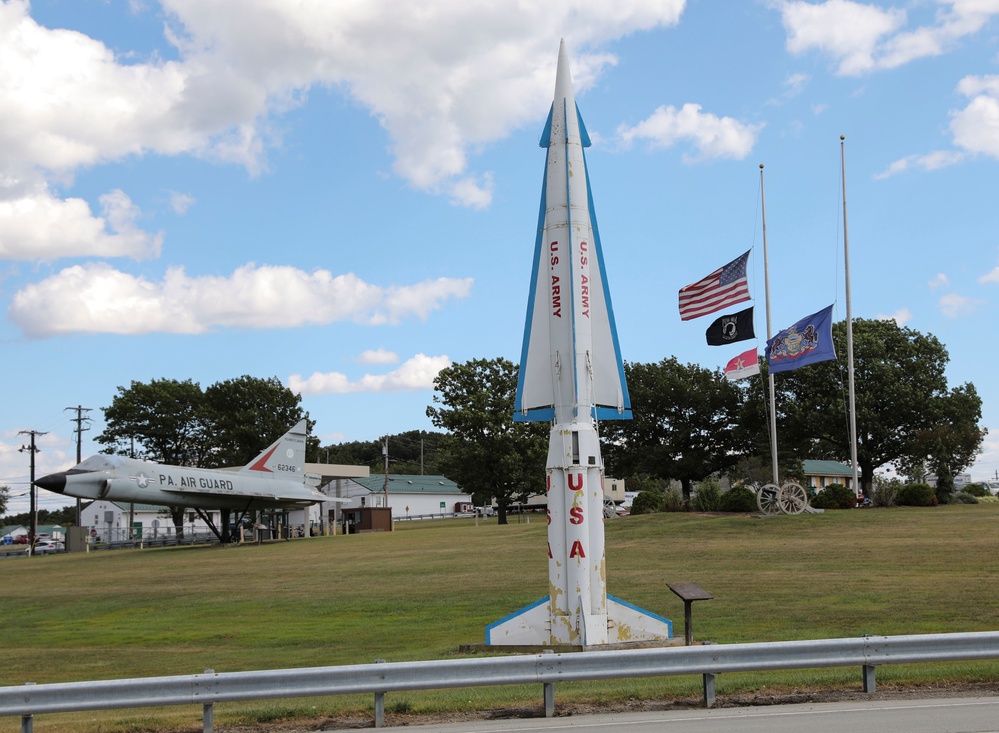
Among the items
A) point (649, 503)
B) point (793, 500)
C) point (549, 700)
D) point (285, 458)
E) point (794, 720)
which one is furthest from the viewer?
point (285, 458)

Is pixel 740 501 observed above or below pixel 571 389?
below

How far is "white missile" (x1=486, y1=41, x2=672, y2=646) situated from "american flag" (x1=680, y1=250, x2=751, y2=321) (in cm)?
1436

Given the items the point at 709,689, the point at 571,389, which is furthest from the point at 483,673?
the point at 571,389

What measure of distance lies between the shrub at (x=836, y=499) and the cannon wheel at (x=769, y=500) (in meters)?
2.90

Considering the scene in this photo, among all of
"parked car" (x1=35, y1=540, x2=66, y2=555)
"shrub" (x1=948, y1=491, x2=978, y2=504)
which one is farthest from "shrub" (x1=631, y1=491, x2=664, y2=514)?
"parked car" (x1=35, y1=540, x2=66, y2=555)

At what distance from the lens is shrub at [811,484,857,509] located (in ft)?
111

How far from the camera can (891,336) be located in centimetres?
5356

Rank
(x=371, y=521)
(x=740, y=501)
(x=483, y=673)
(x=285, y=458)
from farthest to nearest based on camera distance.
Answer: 1. (x=371, y=521)
2. (x=285, y=458)
3. (x=740, y=501)
4. (x=483, y=673)

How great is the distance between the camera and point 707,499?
36125 millimetres

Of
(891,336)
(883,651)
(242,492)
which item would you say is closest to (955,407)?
(891,336)

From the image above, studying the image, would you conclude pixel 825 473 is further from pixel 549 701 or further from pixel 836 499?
pixel 549 701

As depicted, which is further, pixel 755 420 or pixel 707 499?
pixel 755 420

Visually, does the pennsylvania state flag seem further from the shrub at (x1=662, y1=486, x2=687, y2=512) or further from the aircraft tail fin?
the aircraft tail fin

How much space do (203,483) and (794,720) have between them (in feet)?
136
